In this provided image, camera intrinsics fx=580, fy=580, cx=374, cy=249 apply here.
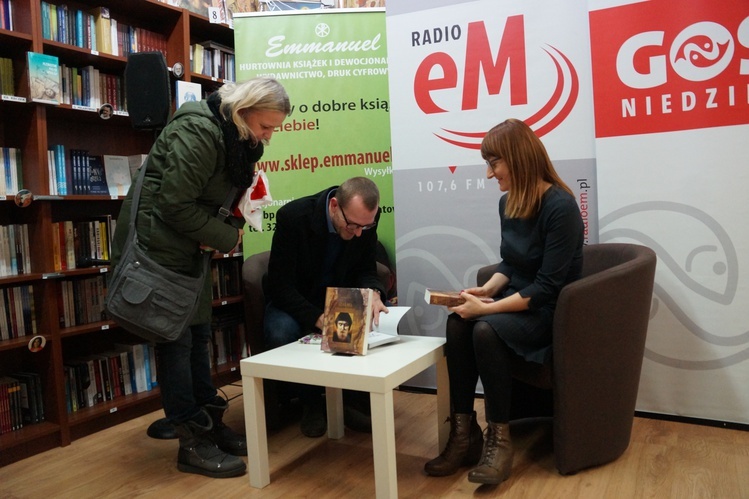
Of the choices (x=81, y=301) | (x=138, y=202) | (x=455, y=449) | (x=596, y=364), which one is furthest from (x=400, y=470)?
(x=81, y=301)

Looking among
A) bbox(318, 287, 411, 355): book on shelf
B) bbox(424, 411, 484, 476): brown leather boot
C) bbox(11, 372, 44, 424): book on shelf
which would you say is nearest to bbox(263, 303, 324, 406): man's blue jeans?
bbox(318, 287, 411, 355): book on shelf

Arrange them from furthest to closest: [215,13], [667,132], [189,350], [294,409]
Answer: [215,13] → [294,409] → [667,132] → [189,350]

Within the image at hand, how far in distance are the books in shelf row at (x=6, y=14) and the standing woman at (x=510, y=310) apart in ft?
7.03

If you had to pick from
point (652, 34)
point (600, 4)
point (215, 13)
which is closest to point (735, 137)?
point (652, 34)

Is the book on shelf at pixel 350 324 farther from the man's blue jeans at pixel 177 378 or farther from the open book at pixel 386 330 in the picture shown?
the man's blue jeans at pixel 177 378

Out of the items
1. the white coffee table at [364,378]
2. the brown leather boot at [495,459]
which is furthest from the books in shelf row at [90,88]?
the brown leather boot at [495,459]

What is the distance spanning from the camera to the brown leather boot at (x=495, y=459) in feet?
6.27

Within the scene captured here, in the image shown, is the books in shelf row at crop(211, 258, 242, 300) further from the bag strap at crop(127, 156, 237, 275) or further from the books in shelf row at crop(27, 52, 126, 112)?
the bag strap at crop(127, 156, 237, 275)

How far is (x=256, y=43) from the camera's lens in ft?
10.8

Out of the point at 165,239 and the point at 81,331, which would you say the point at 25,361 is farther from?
the point at 165,239

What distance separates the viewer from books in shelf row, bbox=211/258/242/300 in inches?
140

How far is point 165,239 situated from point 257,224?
347 mm

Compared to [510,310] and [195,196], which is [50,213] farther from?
[510,310]

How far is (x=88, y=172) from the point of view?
298 cm
